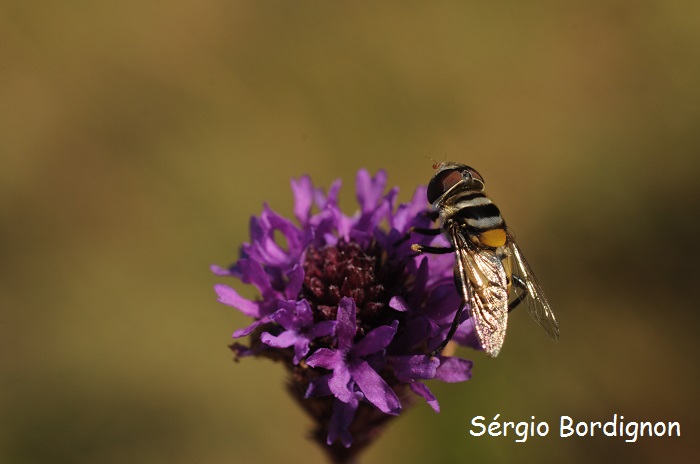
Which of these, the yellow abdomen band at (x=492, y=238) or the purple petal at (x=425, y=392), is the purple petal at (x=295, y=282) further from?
the yellow abdomen band at (x=492, y=238)

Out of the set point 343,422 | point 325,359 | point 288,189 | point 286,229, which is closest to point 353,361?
point 325,359

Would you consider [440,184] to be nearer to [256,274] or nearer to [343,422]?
[256,274]

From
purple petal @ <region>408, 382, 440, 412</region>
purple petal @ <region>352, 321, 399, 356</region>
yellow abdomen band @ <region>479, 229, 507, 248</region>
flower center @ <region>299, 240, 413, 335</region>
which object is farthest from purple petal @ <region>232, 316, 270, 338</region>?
yellow abdomen band @ <region>479, 229, 507, 248</region>

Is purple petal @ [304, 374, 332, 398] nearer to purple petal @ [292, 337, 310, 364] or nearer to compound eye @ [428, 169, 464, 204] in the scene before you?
purple petal @ [292, 337, 310, 364]

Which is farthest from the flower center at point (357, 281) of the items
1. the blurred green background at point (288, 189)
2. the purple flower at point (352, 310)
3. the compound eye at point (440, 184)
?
the blurred green background at point (288, 189)

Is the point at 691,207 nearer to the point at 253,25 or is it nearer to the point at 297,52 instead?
the point at 297,52
